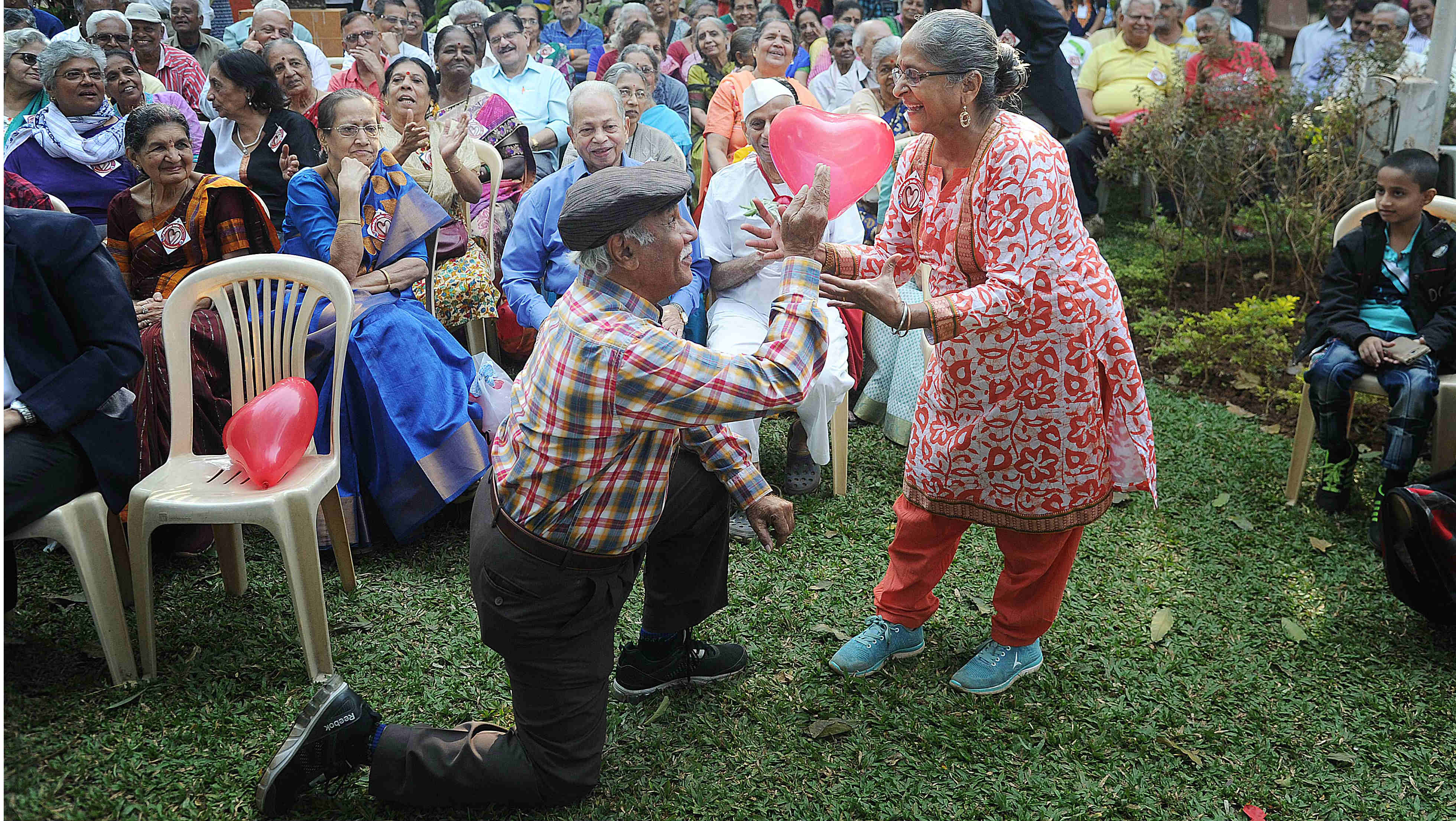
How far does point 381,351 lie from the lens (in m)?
3.85

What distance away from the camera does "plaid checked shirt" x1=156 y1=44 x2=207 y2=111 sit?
22.1 ft

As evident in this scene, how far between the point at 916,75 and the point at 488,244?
2.98 m

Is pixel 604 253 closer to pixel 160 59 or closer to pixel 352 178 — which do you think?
pixel 352 178

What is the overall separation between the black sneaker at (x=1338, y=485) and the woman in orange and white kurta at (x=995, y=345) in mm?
1750

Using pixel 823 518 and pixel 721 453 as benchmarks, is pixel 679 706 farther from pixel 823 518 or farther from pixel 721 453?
pixel 823 518

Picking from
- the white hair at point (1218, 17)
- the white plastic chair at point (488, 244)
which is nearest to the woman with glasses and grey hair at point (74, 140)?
the white plastic chair at point (488, 244)

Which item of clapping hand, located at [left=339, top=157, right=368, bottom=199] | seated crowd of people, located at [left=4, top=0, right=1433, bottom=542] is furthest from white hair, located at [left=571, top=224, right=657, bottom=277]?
clapping hand, located at [left=339, top=157, right=368, bottom=199]

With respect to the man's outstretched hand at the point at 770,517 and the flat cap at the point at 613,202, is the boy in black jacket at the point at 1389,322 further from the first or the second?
the flat cap at the point at 613,202

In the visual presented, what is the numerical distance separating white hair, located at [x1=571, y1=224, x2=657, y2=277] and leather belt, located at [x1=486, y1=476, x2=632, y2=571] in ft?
1.90

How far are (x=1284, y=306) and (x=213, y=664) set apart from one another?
A: 527cm

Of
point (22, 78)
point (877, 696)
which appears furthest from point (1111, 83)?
point (22, 78)

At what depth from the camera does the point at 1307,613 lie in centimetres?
343

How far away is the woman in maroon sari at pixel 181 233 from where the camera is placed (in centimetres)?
371

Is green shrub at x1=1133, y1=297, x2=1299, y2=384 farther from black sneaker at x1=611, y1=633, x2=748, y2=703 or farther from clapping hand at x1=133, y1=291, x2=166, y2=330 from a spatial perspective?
clapping hand at x1=133, y1=291, x2=166, y2=330
